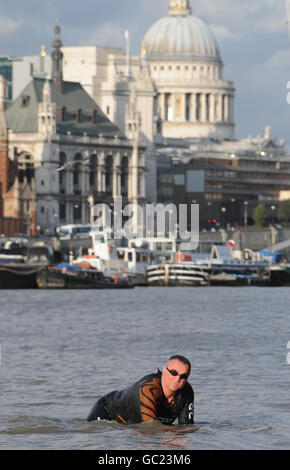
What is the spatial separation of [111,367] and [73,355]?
561 centimetres

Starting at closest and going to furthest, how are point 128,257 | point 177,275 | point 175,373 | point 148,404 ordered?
1. point 175,373
2. point 148,404
3. point 177,275
4. point 128,257

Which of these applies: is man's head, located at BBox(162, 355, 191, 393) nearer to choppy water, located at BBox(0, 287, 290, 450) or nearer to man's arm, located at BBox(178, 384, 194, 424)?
man's arm, located at BBox(178, 384, 194, 424)

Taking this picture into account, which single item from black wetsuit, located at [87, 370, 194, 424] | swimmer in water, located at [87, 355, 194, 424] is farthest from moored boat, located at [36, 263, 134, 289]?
swimmer in water, located at [87, 355, 194, 424]

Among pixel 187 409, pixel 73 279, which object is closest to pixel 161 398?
pixel 187 409

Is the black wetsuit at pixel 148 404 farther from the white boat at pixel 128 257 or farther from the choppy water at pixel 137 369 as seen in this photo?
the white boat at pixel 128 257

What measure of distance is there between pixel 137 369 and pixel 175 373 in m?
20.2

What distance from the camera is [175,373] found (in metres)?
32.0

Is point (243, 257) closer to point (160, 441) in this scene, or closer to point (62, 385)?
point (62, 385)

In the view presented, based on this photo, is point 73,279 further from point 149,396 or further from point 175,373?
point 175,373

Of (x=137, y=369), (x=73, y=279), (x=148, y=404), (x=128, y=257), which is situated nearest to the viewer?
(x=148, y=404)

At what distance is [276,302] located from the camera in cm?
11075

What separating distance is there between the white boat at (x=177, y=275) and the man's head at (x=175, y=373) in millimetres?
120237

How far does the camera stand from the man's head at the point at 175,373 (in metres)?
31.9

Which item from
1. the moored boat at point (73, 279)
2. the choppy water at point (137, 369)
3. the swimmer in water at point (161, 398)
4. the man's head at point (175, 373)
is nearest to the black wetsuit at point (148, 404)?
the swimmer in water at point (161, 398)
